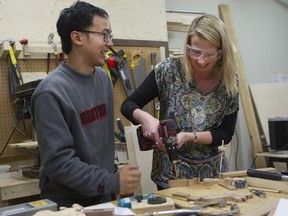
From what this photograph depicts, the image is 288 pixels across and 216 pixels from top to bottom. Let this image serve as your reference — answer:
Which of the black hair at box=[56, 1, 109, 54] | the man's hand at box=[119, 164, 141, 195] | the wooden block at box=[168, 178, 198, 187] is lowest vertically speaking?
the wooden block at box=[168, 178, 198, 187]

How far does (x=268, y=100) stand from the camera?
466 cm

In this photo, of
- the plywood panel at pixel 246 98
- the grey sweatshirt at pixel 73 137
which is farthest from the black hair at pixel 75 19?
the plywood panel at pixel 246 98

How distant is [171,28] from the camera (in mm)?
4004

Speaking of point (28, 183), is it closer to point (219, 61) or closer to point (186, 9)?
point (219, 61)

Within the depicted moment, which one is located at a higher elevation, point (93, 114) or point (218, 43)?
point (218, 43)

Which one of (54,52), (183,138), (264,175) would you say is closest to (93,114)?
(183,138)

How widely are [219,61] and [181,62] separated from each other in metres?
0.20

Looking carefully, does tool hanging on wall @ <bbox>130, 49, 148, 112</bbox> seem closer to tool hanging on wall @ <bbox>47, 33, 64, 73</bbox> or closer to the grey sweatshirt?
tool hanging on wall @ <bbox>47, 33, 64, 73</bbox>

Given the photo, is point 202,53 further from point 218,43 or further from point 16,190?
point 16,190

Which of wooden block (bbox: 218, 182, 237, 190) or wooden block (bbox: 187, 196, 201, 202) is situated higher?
wooden block (bbox: 218, 182, 237, 190)

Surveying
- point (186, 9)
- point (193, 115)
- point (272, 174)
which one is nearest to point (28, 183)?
point (193, 115)

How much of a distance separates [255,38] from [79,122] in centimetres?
410

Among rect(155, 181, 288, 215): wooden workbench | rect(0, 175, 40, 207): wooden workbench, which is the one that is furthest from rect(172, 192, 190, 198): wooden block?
rect(0, 175, 40, 207): wooden workbench

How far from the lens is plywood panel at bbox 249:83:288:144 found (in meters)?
4.54
